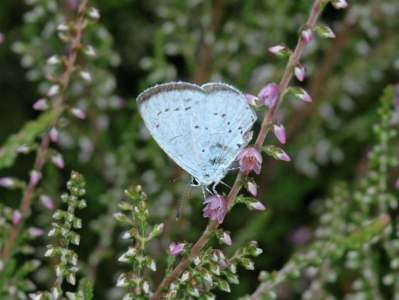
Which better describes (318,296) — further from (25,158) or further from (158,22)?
(158,22)

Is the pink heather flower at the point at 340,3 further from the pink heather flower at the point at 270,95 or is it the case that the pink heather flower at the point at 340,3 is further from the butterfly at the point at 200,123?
the butterfly at the point at 200,123

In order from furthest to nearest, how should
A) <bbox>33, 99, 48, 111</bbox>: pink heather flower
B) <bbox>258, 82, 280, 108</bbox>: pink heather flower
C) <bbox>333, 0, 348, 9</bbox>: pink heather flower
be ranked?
1. <bbox>33, 99, 48, 111</bbox>: pink heather flower
2. <bbox>333, 0, 348, 9</bbox>: pink heather flower
3. <bbox>258, 82, 280, 108</bbox>: pink heather flower

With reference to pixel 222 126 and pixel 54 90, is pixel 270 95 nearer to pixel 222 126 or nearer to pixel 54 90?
pixel 222 126

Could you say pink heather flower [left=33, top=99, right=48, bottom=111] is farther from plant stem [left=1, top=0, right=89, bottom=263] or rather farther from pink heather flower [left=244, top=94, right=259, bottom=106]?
pink heather flower [left=244, top=94, right=259, bottom=106]

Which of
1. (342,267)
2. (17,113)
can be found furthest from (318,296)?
(17,113)

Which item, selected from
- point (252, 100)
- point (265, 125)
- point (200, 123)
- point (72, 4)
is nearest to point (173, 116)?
point (200, 123)

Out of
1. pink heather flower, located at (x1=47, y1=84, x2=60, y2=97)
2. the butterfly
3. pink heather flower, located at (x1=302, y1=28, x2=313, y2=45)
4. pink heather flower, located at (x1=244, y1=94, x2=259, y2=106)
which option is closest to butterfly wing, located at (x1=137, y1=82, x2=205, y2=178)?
the butterfly
